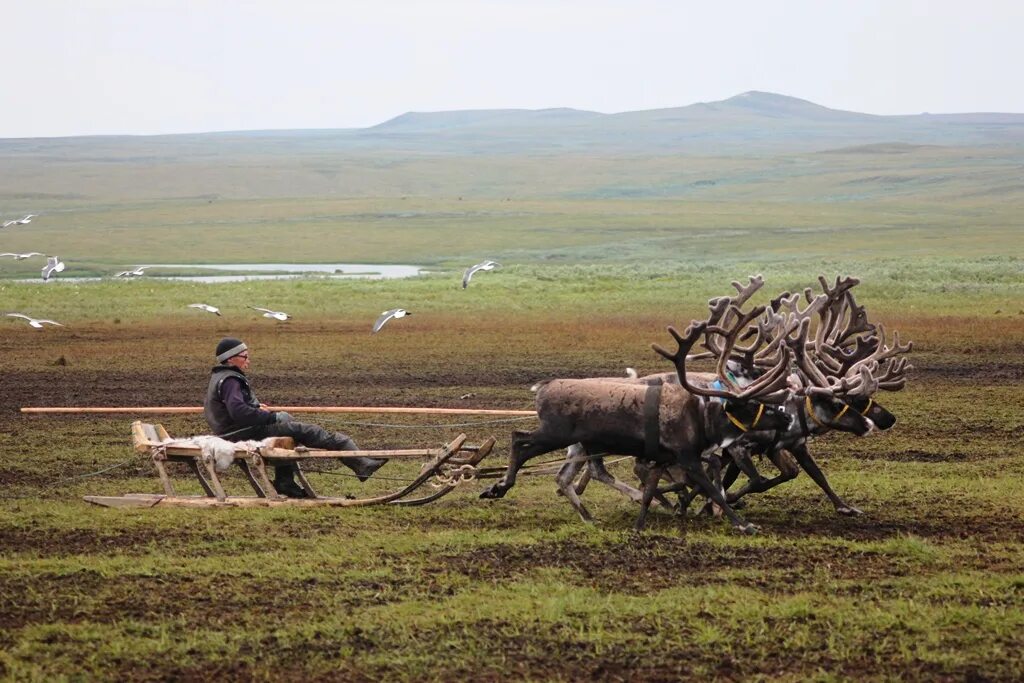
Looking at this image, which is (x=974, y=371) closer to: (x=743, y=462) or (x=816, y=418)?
(x=816, y=418)

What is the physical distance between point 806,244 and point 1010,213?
2190 centimetres

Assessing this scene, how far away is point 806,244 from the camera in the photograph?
2493 inches

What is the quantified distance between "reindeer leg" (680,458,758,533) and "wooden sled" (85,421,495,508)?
65.0 inches

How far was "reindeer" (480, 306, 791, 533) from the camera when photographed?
12.1 m

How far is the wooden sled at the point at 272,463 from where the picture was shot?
41.7 feet

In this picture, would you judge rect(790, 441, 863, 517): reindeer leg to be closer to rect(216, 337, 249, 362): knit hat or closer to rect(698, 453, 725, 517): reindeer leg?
rect(698, 453, 725, 517): reindeer leg

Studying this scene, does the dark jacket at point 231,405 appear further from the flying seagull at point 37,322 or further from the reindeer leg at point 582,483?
the flying seagull at point 37,322

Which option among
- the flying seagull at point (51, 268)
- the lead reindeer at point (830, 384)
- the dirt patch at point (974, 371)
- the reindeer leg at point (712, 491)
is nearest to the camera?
the reindeer leg at point (712, 491)

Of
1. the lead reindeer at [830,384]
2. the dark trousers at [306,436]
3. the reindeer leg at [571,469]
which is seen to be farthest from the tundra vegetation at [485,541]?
the dark trousers at [306,436]

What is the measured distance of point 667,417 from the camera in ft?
39.9

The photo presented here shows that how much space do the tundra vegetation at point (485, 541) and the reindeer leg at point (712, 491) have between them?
16 centimetres

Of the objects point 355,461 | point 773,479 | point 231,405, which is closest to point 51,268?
point 231,405

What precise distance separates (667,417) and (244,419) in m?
3.61

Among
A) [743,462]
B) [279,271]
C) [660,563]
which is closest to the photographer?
[660,563]
